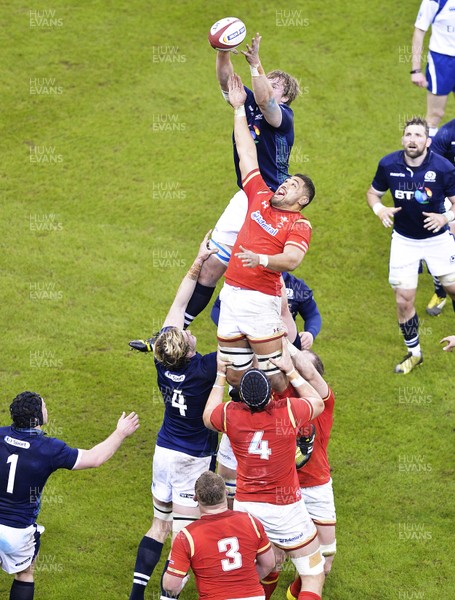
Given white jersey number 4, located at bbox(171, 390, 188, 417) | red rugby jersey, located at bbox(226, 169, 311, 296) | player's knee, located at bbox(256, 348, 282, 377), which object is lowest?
white jersey number 4, located at bbox(171, 390, 188, 417)

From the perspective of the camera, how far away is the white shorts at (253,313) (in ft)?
30.7

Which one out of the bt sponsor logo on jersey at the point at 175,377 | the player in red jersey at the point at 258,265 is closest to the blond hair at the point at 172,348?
the bt sponsor logo on jersey at the point at 175,377

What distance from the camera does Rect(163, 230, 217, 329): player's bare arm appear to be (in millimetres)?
10273

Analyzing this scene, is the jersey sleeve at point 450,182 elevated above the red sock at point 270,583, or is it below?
above

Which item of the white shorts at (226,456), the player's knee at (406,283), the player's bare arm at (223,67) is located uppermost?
the player's bare arm at (223,67)

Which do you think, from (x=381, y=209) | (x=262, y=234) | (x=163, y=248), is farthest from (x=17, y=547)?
(x=163, y=248)

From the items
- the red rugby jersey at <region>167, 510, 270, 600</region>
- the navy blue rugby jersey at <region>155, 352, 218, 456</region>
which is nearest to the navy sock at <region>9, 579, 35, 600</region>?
the navy blue rugby jersey at <region>155, 352, 218, 456</region>

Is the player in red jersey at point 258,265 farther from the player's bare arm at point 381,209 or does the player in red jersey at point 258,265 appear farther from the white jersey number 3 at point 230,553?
the player's bare arm at point 381,209

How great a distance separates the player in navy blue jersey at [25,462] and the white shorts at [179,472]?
0.73m

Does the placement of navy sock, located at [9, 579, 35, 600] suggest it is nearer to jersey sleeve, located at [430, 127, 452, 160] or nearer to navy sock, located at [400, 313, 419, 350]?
navy sock, located at [400, 313, 419, 350]

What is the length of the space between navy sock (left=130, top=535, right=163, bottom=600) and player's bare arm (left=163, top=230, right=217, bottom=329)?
2.22 meters

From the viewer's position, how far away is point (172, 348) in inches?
358

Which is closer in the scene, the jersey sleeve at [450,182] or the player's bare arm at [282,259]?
the player's bare arm at [282,259]

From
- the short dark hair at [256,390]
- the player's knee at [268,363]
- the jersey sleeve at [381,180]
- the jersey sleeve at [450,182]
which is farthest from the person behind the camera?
the jersey sleeve at [381,180]
